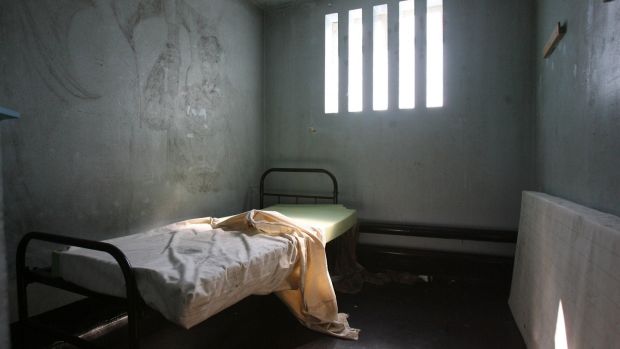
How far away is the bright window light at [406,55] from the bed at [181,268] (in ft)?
5.83

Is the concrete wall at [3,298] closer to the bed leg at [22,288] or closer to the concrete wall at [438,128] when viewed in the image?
the bed leg at [22,288]

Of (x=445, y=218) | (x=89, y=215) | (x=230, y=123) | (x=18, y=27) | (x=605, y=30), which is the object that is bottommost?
(x=445, y=218)

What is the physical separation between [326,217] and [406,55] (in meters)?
1.81

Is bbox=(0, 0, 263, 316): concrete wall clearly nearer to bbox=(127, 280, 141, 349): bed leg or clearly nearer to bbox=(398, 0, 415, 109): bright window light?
bbox=(127, 280, 141, 349): bed leg

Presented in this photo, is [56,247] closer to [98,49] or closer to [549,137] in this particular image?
[98,49]

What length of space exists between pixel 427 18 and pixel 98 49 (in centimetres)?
284

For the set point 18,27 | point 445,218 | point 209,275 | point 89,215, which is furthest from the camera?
→ point 445,218

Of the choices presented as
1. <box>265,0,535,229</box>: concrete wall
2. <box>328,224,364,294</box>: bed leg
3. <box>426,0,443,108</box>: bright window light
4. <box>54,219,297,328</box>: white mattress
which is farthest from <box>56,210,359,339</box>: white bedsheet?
<box>426,0,443,108</box>: bright window light

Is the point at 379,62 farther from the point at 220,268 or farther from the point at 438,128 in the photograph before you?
the point at 220,268

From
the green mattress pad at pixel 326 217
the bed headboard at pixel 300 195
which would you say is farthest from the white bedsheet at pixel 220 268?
the bed headboard at pixel 300 195

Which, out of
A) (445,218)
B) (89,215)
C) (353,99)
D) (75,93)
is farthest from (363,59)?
(89,215)

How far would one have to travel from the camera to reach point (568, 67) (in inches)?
78.4

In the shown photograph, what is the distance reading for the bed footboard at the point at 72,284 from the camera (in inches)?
52.4

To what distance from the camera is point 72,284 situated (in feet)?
5.12
